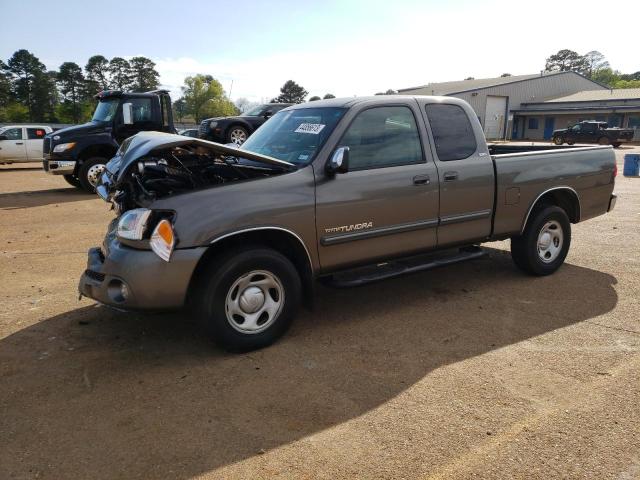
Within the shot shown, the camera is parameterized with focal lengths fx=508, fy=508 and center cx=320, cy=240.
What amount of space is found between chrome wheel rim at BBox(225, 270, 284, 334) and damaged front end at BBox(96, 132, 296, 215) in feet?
2.47

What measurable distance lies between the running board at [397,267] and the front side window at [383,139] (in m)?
0.90

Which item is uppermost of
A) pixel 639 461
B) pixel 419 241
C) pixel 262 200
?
pixel 262 200

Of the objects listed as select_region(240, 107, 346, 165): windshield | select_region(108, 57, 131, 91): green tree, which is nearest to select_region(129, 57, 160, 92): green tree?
select_region(108, 57, 131, 91): green tree

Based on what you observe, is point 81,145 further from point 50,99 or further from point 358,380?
point 50,99

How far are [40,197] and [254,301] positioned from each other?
10.7 m

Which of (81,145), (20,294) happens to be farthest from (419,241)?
(81,145)

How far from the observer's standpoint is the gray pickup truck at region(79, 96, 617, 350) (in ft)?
11.6

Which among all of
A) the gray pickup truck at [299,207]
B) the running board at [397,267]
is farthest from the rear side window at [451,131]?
the running board at [397,267]

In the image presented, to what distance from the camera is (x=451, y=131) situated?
4.88 m

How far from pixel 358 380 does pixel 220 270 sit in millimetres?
1222

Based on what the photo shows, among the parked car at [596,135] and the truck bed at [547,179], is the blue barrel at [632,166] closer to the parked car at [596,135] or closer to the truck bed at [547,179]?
the truck bed at [547,179]

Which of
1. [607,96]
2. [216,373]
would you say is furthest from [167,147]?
[607,96]

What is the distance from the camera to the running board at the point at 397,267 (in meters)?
4.25

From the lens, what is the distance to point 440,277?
5766 millimetres
